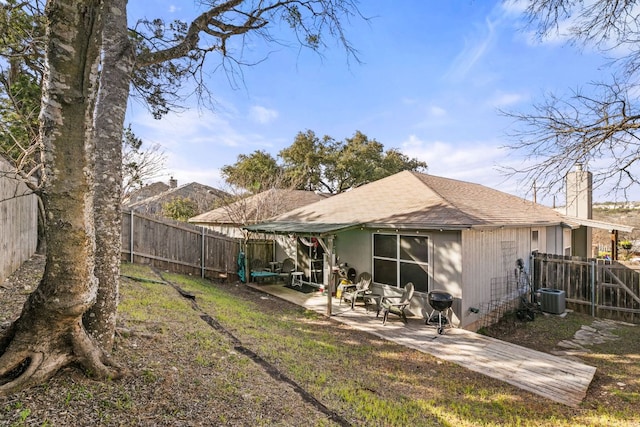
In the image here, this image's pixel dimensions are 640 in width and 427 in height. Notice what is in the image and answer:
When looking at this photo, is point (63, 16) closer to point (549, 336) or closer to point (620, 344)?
point (549, 336)

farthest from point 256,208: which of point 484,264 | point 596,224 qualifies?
point 596,224

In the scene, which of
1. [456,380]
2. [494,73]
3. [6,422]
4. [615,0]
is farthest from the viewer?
[494,73]

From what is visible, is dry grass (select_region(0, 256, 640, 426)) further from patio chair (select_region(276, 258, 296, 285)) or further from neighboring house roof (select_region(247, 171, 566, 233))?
patio chair (select_region(276, 258, 296, 285))

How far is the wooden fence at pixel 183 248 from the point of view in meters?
11.5

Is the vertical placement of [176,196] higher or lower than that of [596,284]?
higher

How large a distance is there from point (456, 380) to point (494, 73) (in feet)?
23.9

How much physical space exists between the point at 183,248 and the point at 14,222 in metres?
7.12

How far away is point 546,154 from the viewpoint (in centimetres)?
532

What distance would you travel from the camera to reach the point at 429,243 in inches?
330

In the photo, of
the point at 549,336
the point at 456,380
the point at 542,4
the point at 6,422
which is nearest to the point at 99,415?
the point at 6,422

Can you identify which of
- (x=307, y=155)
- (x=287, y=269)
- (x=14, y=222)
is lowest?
(x=287, y=269)

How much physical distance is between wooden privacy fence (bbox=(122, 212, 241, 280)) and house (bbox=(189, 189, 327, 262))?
1.37 meters

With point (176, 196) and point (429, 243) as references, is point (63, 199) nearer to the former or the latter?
point (429, 243)

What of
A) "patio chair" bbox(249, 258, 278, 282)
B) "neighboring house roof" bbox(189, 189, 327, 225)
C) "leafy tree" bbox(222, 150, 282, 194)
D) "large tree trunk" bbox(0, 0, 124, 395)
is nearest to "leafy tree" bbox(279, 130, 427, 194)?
"leafy tree" bbox(222, 150, 282, 194)
